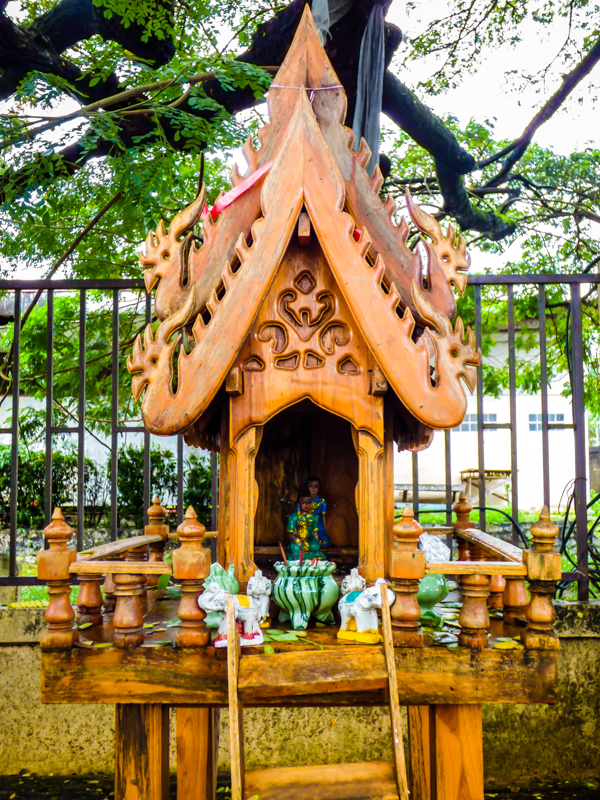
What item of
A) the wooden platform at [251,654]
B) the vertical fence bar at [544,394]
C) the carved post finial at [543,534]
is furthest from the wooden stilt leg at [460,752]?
the vertical fence bar at [544,394]

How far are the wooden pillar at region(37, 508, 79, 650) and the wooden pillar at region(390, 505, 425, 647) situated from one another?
1.26m

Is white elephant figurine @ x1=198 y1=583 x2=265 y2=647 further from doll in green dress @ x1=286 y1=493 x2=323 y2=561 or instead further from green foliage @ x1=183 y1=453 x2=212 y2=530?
green foliage @ x1=183 y1=453 x2=212 y2=530

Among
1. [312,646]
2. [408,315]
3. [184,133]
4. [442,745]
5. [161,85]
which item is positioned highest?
[161,85]

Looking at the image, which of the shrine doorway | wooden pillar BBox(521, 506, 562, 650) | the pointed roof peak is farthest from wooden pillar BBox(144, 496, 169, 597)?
the pointed roof peak

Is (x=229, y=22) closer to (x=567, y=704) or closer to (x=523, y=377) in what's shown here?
(x=523, y=377)

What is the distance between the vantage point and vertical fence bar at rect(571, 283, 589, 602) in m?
4.55

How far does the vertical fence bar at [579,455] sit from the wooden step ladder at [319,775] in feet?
8.95

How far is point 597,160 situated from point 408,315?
6.27 meters

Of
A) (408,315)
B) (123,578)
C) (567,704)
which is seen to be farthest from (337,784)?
(567,704)

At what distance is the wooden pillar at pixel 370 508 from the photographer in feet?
9.42

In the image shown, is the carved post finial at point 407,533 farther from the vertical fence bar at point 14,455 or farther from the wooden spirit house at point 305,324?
the vertical fence bar at point 14,455

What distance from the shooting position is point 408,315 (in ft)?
9.18

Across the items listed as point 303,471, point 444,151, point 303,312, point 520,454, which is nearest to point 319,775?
point 303,312

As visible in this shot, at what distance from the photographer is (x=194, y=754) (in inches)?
120
